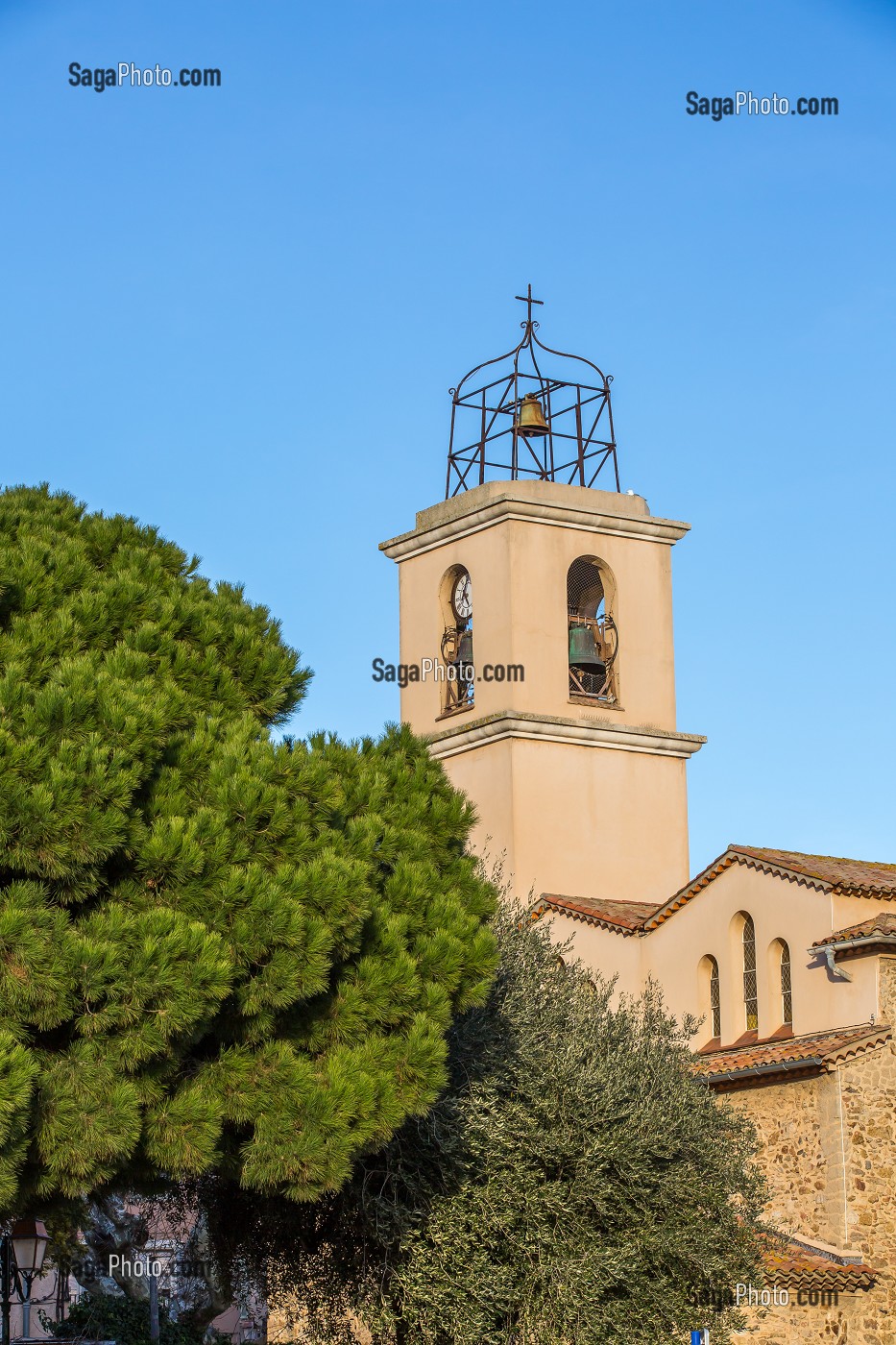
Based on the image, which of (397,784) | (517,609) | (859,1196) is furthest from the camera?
(517,609)

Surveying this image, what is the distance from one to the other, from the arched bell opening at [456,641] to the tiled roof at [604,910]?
4126 millimetres

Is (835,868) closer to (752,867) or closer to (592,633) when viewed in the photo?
(752,867)

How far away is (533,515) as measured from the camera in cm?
3584

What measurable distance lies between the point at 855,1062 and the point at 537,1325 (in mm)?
7294

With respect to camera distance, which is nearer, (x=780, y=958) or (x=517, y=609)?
(x=780, y=958)

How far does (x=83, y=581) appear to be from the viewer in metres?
17.5

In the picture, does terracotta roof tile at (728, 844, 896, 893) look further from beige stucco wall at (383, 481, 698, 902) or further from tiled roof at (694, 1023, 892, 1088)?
beige stucco wall at (383, 481, 698, 902)

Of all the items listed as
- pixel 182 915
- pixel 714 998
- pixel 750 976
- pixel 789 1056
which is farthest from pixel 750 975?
pixel 182 915

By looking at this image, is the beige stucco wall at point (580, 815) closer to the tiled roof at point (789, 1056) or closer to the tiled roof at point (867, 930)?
the tiled roof at point (789, 1056)

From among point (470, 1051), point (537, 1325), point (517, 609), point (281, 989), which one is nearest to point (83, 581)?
point (281, 989)

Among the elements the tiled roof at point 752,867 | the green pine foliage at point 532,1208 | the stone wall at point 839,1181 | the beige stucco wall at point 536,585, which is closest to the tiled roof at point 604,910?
the tiled roof at point 752,867

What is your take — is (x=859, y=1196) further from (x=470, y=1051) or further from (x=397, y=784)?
(x=397, y=784)

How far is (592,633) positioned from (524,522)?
2.48 metres

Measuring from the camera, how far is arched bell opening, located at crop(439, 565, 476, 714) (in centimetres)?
3659
